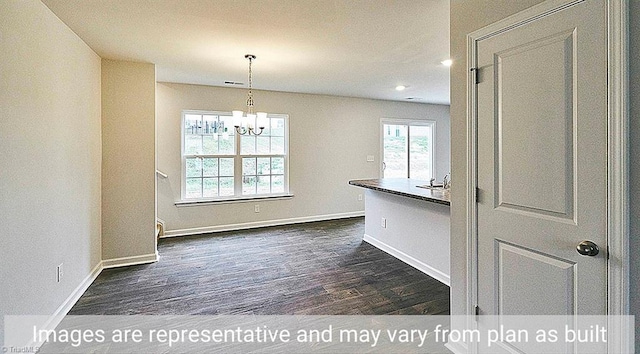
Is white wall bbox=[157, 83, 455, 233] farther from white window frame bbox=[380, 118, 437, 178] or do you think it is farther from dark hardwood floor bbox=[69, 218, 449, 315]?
dark hardwood floor bbox=[69, 218, 449, 315]

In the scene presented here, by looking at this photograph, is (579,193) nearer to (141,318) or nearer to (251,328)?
(251,328)

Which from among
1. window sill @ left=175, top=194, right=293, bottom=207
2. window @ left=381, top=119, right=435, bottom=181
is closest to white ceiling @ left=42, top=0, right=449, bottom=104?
window sill @ left=175, top=194, right=293, bottom=207

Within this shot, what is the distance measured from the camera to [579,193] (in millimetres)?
1370

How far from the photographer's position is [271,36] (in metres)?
2.83

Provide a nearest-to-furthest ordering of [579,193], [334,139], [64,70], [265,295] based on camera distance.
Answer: [579,193] < [64,70] < [265,295] < [334,139]

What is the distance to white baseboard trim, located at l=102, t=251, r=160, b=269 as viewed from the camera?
3.47 metres

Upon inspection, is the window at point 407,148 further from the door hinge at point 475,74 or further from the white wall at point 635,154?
the white wall at point 635,154

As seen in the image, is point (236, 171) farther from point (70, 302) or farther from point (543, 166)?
point (543, 166)

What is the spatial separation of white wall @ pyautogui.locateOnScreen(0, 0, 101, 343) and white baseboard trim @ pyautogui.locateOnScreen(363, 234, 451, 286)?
3245 mm

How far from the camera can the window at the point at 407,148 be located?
21.6 feet

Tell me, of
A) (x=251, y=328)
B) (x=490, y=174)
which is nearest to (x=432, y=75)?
(x=490, y=174)

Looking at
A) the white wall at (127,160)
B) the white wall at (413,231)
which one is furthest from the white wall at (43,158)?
the white wall at (413,231)

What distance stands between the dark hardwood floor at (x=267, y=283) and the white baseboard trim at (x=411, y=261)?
0.07 m

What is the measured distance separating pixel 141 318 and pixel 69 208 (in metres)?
1.14
